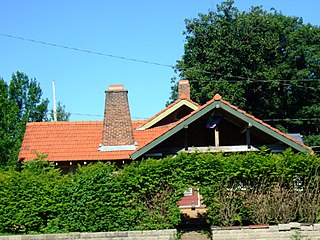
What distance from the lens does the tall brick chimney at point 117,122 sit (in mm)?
21172

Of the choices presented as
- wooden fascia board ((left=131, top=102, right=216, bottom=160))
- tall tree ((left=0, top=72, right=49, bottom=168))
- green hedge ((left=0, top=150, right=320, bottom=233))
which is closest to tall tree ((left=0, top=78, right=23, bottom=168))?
tall tree ((left=0, top=72, right=49, bottom=168))

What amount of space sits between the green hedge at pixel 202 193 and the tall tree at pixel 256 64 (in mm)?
26878

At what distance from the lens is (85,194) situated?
1364 centimetres

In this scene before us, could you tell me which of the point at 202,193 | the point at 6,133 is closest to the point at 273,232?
the point at 202,193

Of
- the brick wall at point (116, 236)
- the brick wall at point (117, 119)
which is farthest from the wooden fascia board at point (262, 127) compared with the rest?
the brick wall at point (116, 236)

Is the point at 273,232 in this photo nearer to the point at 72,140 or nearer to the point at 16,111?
the point at 72,140

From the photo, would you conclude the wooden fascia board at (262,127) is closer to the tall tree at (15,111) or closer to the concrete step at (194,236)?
the concrete step at (194,236)

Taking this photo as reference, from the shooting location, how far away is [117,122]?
862 inches

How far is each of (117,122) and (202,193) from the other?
9.18 metres

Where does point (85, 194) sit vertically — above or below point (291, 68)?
below

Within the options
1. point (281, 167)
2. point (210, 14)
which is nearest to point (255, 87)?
point (210, 14)

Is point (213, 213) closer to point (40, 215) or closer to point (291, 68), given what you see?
point (40, 215)

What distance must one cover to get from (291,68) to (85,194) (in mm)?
33695

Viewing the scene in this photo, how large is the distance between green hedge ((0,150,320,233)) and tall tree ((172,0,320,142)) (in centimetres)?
2688
